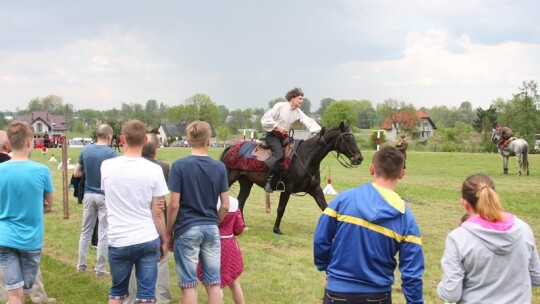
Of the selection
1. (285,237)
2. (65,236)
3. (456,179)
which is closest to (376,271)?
(285,237)

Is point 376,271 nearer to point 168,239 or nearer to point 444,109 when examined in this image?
point 168,239

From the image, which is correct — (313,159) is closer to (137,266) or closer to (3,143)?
(3,143)

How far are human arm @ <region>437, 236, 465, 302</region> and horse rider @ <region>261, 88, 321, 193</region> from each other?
654 cm

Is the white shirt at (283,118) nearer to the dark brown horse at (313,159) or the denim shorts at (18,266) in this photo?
the dark brown horse at (313,159)

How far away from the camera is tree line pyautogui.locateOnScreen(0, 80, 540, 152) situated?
55188 millimetres

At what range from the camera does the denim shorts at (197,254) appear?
438 cm

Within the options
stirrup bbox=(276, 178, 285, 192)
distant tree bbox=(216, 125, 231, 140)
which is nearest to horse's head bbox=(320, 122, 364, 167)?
stirrup bbox=(276, 178, 285, 192)

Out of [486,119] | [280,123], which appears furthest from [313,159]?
[486,119]

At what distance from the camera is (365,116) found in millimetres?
130000

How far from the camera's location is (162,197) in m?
4.28

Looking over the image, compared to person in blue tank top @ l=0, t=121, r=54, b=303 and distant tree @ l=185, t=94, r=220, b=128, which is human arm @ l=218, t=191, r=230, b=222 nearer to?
person in blue tank top @ l=0, t=121, r=54, b=303

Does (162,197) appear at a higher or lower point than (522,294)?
higher

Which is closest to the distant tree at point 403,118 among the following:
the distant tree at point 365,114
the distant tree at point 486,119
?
the distant tree at point 486,119

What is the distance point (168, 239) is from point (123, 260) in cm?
47
